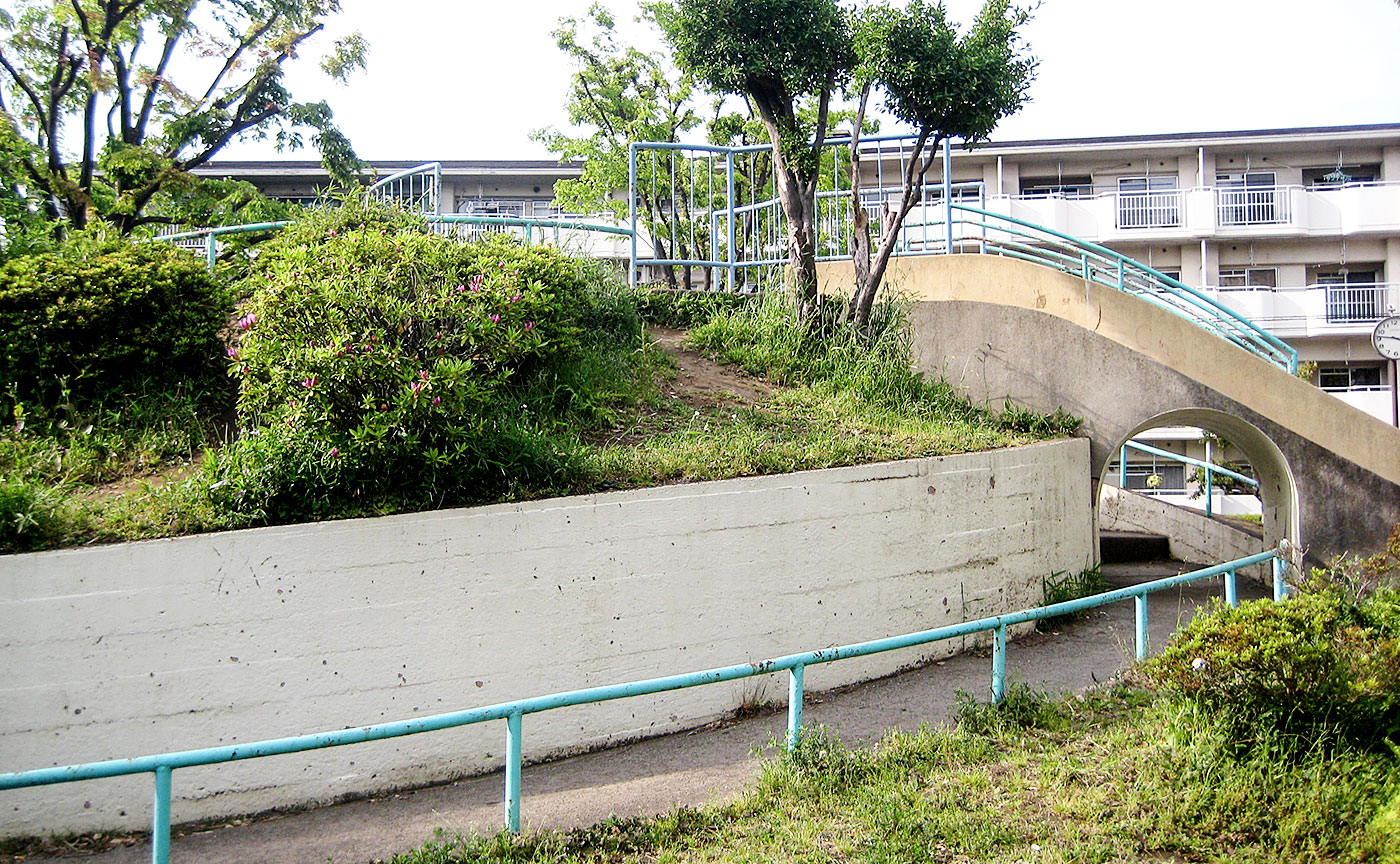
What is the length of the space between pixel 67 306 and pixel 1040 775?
770 centimetres

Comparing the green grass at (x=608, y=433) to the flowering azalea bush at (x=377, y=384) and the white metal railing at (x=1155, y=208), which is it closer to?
the flowering azalea bush at (x=377, y=384)

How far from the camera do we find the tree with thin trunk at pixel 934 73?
11.1 metres

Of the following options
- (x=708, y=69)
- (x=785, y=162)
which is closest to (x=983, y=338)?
(x=785, y=162)

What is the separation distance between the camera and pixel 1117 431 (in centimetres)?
1155

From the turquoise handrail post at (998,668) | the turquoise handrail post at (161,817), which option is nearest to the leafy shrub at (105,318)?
the turquoise handrail post at (161,817)

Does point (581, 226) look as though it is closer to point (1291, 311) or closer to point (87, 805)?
point (87, 805)

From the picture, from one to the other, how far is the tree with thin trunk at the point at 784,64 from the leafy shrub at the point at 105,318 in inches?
245

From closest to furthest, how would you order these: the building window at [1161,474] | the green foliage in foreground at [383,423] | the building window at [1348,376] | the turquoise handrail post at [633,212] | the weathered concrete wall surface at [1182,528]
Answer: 1. the green foliage in foreground at [383,423]
2. the turquoise handrail post at [633,212]
3. the weathered concrete wall surface at [1182,528]
4. the building window at [1348,376]
5. the building window at [1161,474]

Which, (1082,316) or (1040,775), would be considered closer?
(1040,775)

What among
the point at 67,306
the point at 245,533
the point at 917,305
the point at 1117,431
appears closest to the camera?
the point at 245,533

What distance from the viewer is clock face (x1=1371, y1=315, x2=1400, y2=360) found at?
14.7m

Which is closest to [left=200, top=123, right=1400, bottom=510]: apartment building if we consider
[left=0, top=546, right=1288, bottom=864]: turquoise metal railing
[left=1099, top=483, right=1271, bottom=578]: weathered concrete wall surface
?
[left=1099, top=483, right=1271, bottom=578]: weathered concrete wall surface

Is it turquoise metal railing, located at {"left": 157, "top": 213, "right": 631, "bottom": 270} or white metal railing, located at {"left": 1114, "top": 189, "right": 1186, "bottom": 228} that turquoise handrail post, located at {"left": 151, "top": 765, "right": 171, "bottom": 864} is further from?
white metal railing, located at {"left": 1114, "top": 189, "right": 1186, "bottom": 228}

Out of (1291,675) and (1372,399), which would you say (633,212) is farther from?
(1372,399)
